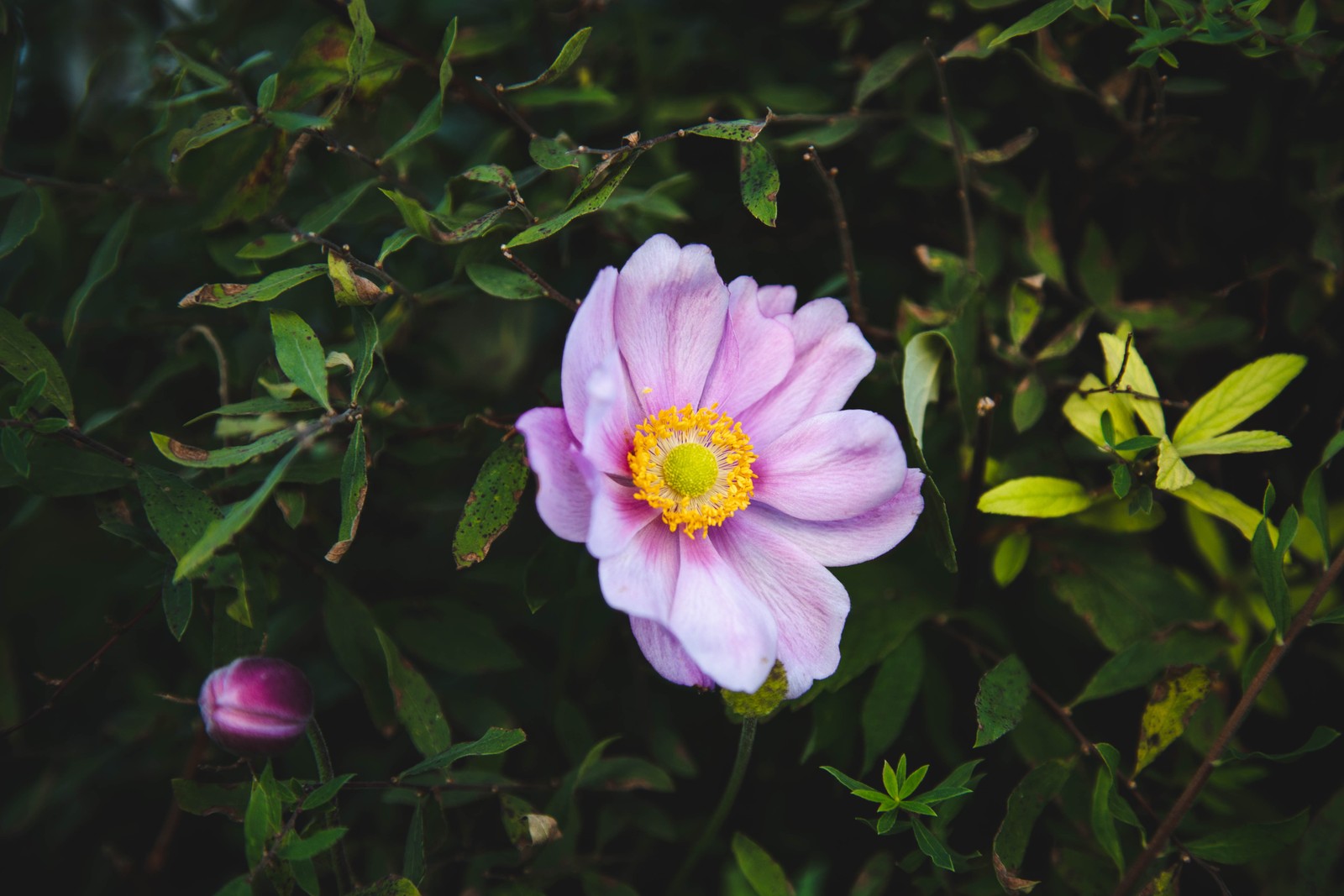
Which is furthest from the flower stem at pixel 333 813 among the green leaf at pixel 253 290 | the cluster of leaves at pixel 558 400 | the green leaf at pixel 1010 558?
the green leaf at pixel 1010 558

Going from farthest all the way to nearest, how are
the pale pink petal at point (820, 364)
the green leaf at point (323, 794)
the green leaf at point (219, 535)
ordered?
the pale pink petal at point (820, 364)
the green leaf at point (323, 794)
the green leaf at point (219, 535)

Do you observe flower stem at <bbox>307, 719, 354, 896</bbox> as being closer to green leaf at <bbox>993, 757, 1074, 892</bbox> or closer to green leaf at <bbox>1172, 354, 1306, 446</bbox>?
green leaf at <bbox>993, 757, 1074, 892</bbox>

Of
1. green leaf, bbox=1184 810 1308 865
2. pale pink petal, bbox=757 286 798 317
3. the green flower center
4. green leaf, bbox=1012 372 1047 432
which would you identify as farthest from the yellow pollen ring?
green leaf, bbox=1184 810 1308 865

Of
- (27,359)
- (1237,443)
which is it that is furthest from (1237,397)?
(27,359)

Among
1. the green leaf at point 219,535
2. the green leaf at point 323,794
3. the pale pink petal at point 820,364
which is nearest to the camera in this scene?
the green leaf at point 219,535

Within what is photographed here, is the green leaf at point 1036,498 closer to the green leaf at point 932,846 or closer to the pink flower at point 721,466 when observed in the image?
the pink flower at point 721,466

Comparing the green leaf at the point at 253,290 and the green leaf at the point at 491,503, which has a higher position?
the green leaf at the point at 253,290

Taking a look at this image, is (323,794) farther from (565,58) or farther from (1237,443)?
(1237,443)
